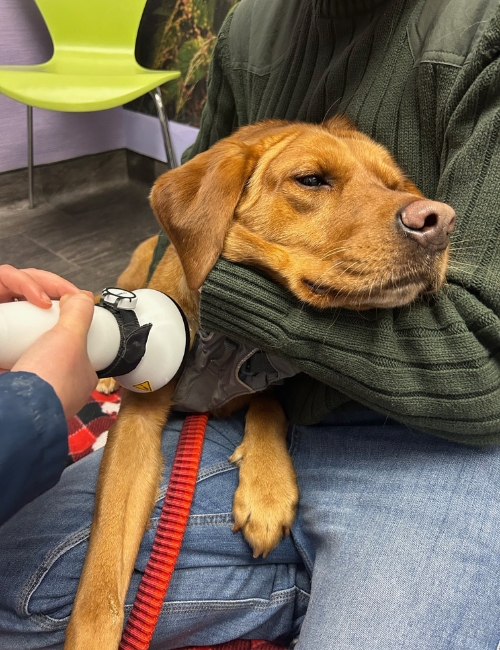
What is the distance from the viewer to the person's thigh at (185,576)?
3.91 feet

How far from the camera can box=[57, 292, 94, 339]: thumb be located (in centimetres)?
91

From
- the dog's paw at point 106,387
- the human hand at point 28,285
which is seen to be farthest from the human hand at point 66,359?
the dog's paw at point 106,387

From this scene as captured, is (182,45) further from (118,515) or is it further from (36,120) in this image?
(118,515)

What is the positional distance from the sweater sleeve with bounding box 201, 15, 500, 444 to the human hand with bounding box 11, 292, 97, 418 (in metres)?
0.30

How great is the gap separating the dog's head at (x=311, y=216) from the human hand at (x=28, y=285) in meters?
0.27

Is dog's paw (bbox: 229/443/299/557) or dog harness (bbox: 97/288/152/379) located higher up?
dog harness (bbox: 97/288/152/379)

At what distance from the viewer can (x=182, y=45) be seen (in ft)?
12.9

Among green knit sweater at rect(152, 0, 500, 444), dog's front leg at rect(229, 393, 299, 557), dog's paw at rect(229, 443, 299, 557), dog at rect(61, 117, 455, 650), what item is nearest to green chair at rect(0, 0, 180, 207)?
dog at rect(61, 117, 455, 650)

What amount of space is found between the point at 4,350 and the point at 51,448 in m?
0.26

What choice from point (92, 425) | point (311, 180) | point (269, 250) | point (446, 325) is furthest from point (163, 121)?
point (446, 325)

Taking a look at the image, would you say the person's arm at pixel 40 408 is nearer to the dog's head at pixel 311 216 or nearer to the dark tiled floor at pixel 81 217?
the dog's head at pixel 311 216

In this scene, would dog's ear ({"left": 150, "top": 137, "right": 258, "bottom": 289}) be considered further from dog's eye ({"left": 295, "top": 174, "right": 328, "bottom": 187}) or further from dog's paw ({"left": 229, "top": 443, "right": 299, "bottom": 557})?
dog's paw ({"left": 229, "top": 443, "right": 299, "bottom": 557})

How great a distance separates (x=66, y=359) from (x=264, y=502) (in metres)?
0.65

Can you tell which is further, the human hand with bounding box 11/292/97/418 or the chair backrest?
the chair backrest
